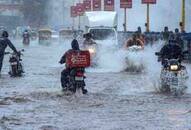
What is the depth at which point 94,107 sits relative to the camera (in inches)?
614

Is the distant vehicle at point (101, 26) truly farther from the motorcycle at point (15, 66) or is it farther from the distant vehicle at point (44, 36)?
the distant vehicle at point (44, 36)

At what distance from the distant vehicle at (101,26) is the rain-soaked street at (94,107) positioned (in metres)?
12.7

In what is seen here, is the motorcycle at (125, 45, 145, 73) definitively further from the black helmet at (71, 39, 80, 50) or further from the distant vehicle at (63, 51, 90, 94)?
the distant vehicle at (63, 51, 90, 94)

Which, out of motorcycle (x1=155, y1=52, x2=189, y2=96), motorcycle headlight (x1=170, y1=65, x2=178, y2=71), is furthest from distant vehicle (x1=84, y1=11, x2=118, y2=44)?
motorcycle headlight (x1=170, y1=65, x2=178, y2=71)

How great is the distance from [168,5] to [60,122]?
66.6 m

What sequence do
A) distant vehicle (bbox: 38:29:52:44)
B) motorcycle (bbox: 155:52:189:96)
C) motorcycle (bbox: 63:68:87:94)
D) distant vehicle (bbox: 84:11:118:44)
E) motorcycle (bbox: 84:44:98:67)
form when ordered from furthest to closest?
distant vehicle (bbox: 38:29:52:44), distant vehicle (bbox: 84:11:118:44), motorcycle (bbox: 84:44:98:67), motorcycle (bbox: 63:68:87:94), motorcycle (bbox: 155:52:189:96)

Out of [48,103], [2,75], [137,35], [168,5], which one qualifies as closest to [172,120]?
[48,103]

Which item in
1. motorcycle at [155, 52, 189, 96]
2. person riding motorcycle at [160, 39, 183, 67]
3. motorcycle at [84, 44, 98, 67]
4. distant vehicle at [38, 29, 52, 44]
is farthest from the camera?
distant vehicle at [38, 29, 52, 44]

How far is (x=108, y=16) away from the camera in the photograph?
41.9 m

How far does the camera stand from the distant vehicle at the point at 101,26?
35794 millimetres

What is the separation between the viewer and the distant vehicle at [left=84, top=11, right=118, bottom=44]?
3579 centimetres

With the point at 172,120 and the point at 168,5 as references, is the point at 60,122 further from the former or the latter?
the point at 168,5

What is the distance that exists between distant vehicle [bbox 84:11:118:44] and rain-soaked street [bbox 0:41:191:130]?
41.5 feet

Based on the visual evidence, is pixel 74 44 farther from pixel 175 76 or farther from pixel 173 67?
pixel 175 76
